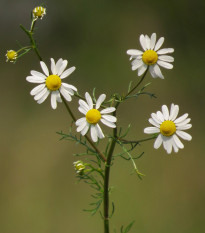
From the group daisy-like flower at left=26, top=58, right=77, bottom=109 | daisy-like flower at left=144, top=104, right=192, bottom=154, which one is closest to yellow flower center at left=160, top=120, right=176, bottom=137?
daisy-like flower at left=144, top=104, right=192, bottom=154

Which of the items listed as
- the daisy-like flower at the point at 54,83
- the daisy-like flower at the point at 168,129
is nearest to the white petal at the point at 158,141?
the daisy-like flower at the point at 168,129

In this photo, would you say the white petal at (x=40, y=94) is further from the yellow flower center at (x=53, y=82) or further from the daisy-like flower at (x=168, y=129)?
the daisy-like flower at (x=168, y=129)

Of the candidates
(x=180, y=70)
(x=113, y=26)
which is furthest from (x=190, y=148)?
(x=113, y=26)

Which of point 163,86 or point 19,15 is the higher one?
point 19,15

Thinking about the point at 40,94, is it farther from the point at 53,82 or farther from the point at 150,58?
the point at 150,58

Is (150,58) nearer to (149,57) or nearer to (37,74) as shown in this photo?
(149,57)

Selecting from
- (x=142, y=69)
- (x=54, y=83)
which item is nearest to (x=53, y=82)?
(x=54, y=83)

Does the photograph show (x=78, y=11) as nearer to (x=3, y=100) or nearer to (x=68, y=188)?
(x=3, y=100)
